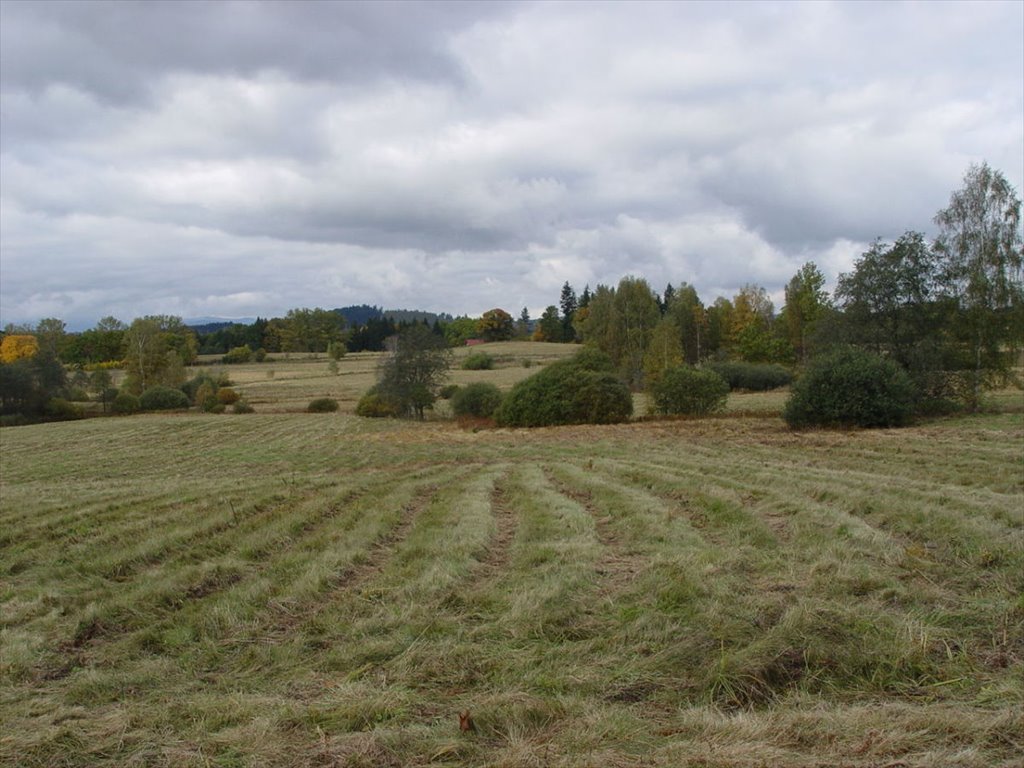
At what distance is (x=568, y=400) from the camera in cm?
3969

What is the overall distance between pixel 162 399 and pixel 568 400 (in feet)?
145

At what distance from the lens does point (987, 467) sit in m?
15.4

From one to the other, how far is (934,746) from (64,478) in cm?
2492

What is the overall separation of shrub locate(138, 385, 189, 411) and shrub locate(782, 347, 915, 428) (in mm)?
55899

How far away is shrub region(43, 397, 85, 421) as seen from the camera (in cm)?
6125

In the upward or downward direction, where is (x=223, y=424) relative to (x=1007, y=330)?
downward

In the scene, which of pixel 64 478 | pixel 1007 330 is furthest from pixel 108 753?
pixel 1007 330

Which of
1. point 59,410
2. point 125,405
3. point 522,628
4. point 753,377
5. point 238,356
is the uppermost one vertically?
point 238,356

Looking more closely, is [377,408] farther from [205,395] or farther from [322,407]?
[205,395]

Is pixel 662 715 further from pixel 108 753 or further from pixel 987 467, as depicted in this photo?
pixel 987 467

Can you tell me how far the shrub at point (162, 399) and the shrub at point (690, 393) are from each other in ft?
156

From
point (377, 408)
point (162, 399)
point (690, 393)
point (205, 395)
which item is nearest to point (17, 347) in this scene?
point (162, 399)

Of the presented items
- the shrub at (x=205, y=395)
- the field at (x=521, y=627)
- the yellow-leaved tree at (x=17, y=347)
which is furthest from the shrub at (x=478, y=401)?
the yellow-leaved tree at (x=17, y=347)

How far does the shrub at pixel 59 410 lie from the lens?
61.2m
